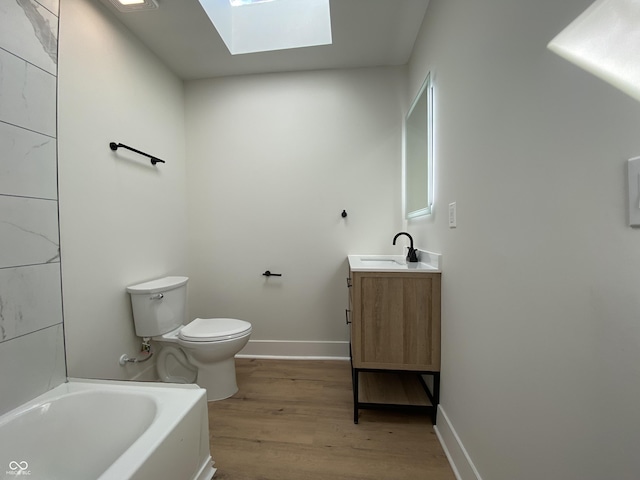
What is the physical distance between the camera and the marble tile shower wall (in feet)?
3.39

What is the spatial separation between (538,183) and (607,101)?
228 mm

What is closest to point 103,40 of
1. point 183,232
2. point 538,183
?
point 183,232

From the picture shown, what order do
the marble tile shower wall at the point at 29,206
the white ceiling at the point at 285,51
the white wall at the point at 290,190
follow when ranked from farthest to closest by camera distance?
1. the white wall at the point at 290,190
2. the white ceiling at the point at 285,51
3. the marble tile shower wall at the point at 29,206

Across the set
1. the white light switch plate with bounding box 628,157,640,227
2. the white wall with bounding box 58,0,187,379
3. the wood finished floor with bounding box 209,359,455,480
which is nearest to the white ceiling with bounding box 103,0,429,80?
the white wall with bounding box 58,0,187,379

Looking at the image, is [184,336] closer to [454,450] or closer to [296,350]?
[296,350]

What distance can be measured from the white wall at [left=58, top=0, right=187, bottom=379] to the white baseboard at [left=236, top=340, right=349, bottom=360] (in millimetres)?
797

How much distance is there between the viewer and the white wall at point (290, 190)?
2.17m

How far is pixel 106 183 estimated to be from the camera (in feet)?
5.00

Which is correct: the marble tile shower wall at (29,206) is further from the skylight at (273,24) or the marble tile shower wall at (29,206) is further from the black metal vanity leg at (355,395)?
the black metal vanity leg at (355,395)

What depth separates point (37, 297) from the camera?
1150 mm

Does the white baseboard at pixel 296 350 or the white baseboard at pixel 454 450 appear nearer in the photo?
the white baseboard at pixel 454 450

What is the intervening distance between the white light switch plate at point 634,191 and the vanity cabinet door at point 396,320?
0.97m

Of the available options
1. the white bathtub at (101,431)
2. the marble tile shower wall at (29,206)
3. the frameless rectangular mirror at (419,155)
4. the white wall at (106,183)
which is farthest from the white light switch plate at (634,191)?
the white wall at (106,183)

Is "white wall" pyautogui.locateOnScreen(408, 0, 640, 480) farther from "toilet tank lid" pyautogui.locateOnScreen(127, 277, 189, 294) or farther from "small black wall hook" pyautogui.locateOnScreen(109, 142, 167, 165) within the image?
"small black wall hook" pyautogui.locateOnScreen(109, 142, 167, 165)
